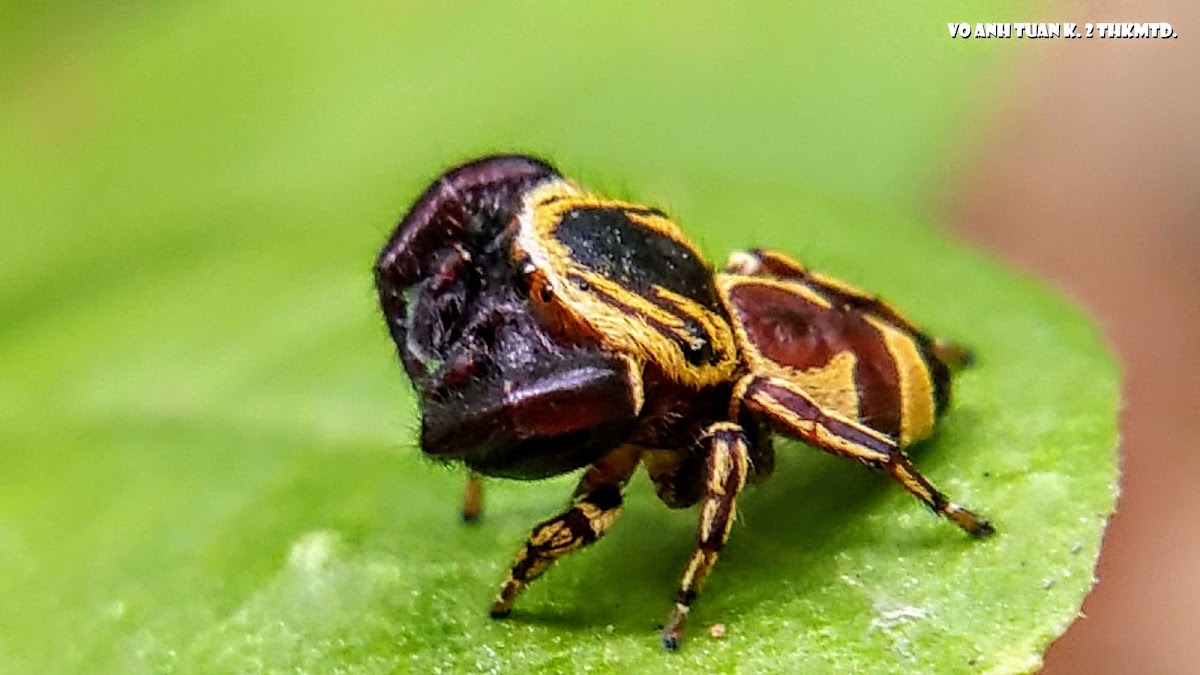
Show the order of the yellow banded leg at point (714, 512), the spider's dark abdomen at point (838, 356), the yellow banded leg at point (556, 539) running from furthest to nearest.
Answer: the spider's dark abdomen at point (838, 356), the yellow banded leg at point (556, 539), the yellow banded leg at point (714, 512)

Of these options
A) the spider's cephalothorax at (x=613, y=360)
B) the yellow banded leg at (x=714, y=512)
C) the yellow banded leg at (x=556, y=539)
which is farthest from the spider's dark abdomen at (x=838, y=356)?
the yellow banded leg at (x=556, y=539)

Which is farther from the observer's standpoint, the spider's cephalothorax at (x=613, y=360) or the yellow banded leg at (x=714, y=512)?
the yellow banded leg at (x=714, y=512)

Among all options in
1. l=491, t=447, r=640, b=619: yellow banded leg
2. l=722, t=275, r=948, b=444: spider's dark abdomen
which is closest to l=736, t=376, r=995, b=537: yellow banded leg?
l=722, t=275, r=948, b=444: spider's dark abdomen

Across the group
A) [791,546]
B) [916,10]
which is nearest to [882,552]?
[791,546]

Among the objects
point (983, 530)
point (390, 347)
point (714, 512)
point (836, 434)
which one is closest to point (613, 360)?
point (714, 512)

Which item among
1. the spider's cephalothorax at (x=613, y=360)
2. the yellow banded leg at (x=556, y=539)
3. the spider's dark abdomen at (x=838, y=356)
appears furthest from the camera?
the spider's dark abdomen at (x=838, y=356)

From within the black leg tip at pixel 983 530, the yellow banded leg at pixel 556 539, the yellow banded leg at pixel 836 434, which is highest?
the yellow banded leg at pixel 836 434

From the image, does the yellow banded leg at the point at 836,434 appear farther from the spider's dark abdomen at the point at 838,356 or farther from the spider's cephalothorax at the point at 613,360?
the spider's dark abdomen at the point at 838,356

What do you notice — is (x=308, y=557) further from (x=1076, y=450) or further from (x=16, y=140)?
(x=16, y=140)

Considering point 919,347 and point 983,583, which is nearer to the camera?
point 983,583

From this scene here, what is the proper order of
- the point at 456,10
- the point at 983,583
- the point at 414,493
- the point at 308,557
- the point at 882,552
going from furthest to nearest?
the point at 456,10, the point at 414,493, the point at 308,557, the point at 882,552, the point at 983,583
